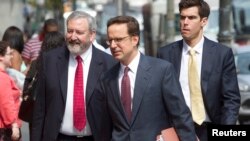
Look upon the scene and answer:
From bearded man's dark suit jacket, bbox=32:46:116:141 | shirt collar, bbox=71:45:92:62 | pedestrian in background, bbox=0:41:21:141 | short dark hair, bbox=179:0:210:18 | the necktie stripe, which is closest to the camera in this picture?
bearded man's dark suit jacket, bbox=32:46:116:141

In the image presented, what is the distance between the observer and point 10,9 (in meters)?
36.2

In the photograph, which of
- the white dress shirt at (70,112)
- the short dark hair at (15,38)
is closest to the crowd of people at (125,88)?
the white dress shirt at (70,112)

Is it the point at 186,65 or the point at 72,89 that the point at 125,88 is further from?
the point at 186,65

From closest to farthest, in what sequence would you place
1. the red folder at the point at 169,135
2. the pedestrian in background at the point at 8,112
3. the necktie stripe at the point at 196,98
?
the red folder at the point at 169,135 < the necktie stripe at the point at 196,98 < the pedestrian in background at the point at 8,112

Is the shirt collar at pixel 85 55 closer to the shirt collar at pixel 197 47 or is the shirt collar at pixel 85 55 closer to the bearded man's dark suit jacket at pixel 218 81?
the bearded man's dark suit jacket at pixel 218 81

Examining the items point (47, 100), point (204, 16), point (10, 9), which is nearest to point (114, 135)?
point (47, 100)

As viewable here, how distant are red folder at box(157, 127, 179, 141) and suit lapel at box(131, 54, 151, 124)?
9.4 inches

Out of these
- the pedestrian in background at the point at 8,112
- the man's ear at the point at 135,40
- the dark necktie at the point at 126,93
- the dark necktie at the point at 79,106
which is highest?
the man's ear at the point at 135,40

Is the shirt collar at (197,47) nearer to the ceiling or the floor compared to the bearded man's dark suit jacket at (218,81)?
nearer to the ceiling

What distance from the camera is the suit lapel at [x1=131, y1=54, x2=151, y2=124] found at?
20.7 feet

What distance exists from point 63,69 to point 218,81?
4.25ft

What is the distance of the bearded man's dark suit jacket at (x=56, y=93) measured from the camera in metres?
6.91

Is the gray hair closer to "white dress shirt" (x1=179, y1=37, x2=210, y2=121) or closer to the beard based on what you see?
the beard

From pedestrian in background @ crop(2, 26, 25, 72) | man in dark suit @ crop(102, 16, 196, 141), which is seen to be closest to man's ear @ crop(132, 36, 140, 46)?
man in dark suit @ crop(102, 16, 196, 141)
